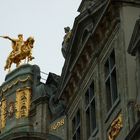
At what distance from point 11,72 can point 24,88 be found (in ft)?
7.88

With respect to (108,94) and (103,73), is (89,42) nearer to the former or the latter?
(103,73)

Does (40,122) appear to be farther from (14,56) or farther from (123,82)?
(123,82)

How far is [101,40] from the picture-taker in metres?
39.6

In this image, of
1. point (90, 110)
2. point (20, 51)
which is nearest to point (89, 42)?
point (90, 110)

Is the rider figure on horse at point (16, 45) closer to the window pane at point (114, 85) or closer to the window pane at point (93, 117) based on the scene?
the window pane at point (93, 117)

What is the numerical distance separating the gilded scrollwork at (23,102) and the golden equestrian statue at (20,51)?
3.80 metres

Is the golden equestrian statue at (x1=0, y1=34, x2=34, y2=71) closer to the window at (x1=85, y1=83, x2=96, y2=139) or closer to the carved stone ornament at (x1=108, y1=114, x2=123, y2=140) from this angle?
the window at (x1=85, y1=83, x2=96, y2=139)

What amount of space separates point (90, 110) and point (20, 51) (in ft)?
86.0

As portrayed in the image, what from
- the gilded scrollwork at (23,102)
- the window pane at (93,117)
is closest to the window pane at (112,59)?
the window pane at (93,117)

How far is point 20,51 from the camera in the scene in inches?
2579

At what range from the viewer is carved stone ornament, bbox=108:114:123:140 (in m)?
Result: 34.9

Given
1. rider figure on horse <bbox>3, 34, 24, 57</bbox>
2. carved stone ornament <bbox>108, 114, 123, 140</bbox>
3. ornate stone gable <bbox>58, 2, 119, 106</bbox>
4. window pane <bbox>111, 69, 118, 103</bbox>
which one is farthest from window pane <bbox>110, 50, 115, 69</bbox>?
rider figure on horse <bbox>3, 34, 24, 57</bbox>

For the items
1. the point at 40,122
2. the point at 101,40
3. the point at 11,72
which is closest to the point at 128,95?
the point at 101,40

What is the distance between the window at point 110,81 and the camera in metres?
37.0
